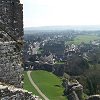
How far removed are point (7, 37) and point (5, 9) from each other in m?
1.23

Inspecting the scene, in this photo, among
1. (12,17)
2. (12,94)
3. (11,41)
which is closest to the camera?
(12,94)

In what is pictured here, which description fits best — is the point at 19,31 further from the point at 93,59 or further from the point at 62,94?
the point at 93,59

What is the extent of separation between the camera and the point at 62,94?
63812 millimetres

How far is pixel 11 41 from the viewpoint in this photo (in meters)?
10.7

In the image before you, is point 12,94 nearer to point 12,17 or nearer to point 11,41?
point 11,41

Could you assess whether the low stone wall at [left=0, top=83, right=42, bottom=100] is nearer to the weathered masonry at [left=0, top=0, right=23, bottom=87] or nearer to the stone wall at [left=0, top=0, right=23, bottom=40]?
the weathered masonry at [left=0, top=0, right=23, bottom=87]

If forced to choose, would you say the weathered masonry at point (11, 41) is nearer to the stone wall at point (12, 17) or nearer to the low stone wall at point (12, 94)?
the stone wall at point (12, 17)

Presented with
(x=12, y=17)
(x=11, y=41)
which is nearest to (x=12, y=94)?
(x=11, y=41)

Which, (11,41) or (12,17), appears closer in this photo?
(11,41)

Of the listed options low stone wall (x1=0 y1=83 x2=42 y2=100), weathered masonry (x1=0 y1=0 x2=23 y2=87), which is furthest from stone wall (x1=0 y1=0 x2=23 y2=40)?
low stone wall (x1=0 y1=83 x2=42 y2=100)

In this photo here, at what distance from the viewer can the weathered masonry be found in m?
10.2

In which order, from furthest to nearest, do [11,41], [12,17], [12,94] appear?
[12,17], [11,41], [12,94]

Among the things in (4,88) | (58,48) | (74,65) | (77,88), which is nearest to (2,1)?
(4,88)

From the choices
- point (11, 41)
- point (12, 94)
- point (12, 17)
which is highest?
point (12, 17)
